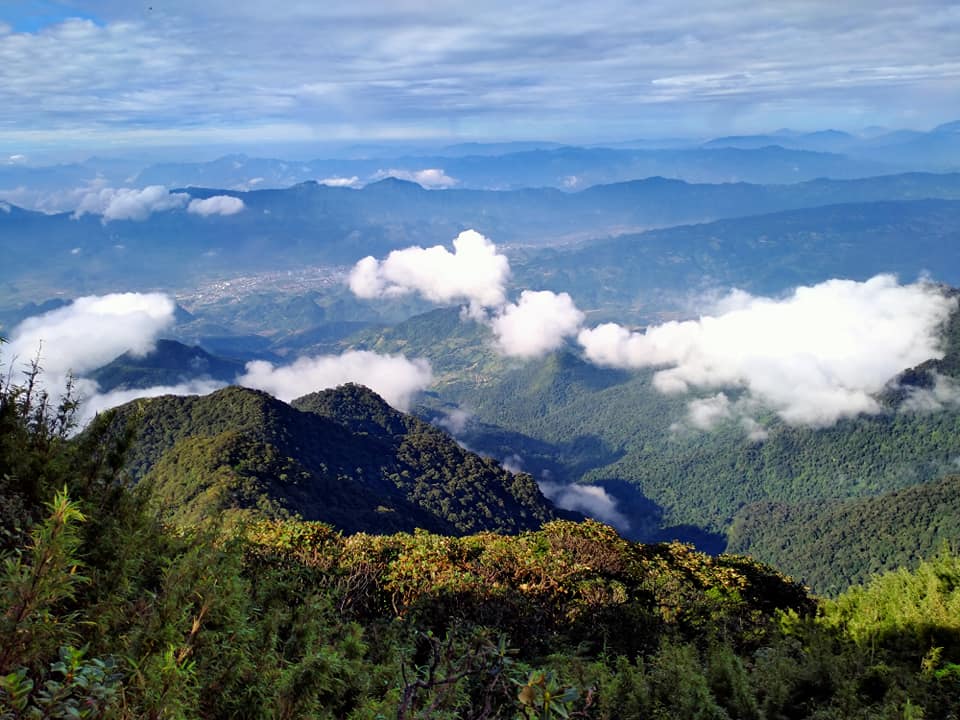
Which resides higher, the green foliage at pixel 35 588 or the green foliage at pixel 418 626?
the green foliage at pixel 35 588

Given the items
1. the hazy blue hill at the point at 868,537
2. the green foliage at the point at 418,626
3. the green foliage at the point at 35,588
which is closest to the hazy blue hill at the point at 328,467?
the green foliage at the point at 418,626

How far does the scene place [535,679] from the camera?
10.5 feet

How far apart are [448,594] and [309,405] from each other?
111 meters

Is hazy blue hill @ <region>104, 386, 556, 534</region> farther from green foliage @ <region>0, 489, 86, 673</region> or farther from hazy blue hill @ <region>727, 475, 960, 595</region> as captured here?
hazy blue hill @ <region>727, 475, 960, 595</region>

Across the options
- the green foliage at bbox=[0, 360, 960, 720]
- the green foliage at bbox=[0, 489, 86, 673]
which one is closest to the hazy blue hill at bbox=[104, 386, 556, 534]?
the green foliage at bbox=[0, 360, 960, 720]

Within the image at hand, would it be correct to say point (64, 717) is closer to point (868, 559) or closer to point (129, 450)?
point (129, 450)

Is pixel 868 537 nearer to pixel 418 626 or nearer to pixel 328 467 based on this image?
pixel 328 467

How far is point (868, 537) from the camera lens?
114125mm

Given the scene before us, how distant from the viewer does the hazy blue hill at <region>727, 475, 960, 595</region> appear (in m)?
104


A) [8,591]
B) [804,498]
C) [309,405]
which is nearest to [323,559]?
[8,591]

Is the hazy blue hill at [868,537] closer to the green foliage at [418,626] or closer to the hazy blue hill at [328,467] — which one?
the hazy blue hill at [328,467]

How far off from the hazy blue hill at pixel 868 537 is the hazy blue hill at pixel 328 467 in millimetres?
53069

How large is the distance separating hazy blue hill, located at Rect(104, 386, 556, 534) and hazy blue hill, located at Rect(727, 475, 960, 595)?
2089 inches

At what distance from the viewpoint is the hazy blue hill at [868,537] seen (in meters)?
104
